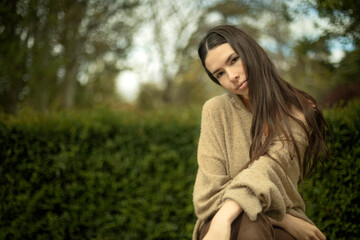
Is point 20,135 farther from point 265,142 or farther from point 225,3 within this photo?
point 225,3

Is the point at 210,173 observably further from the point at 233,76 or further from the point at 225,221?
the point at 233,76

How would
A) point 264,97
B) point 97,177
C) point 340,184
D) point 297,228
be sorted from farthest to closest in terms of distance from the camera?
point 97,177
point 340,184
point 264,97
point 297,228

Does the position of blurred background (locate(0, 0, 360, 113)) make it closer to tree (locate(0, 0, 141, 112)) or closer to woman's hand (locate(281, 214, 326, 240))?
tree (locate(0, 0, 141, 112))

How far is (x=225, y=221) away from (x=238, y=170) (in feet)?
1.70

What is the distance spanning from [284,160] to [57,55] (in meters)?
5.22

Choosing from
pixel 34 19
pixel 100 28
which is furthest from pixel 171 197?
pixel 100 28

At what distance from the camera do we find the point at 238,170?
2018 mm

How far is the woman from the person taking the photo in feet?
5.87

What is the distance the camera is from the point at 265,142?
1874 millimetres

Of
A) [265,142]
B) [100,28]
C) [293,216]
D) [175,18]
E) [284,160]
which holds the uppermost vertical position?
[175,18]

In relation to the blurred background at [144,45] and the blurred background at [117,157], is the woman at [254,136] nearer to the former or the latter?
the blurred background at [117,157]

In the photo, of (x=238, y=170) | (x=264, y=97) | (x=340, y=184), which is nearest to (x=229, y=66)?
(x=264, y=97)

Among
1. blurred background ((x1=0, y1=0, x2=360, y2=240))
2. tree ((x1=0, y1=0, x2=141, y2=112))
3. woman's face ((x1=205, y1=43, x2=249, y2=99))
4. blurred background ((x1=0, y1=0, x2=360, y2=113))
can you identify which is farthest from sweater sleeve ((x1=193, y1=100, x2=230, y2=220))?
tree ((x1=0, y1=0, x2=141, y2=112))

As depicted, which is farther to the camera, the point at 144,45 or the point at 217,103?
the point at 144,45
